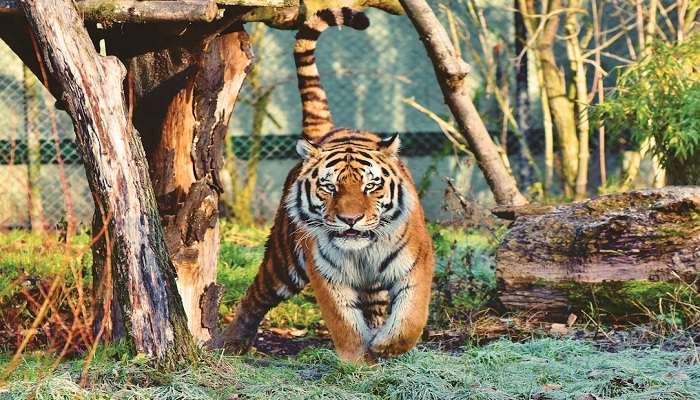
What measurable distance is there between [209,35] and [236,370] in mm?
1458

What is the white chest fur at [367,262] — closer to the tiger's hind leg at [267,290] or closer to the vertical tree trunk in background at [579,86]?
the tiger's hind leg at [267,290]

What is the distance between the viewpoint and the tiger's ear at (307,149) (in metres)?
5.13

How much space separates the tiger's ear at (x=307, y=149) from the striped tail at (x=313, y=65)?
49cm

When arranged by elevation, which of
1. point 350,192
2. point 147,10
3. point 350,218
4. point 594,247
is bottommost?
point 594,247

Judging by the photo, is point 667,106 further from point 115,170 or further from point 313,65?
point 115,170

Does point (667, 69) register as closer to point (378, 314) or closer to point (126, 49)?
point (378, 314)

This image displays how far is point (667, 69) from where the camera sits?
647 cm

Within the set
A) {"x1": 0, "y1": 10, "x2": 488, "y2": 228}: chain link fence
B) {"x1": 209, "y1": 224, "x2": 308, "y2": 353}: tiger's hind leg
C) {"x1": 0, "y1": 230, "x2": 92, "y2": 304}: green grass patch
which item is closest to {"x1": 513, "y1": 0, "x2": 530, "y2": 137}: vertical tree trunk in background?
{"x1": 0, "y1": 10, "x2": 488, "y2": 228}: chain link fence

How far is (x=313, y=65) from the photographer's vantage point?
5723mm

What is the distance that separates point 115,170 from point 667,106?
11.4 ft

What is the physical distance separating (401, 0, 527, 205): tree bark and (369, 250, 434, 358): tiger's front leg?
1471mm

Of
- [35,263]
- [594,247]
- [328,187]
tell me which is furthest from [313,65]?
[35,263]

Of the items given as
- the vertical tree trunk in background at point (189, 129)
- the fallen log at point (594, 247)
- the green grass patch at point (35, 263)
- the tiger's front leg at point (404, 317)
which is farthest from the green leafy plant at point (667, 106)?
the green grass patch at point (35, 263)

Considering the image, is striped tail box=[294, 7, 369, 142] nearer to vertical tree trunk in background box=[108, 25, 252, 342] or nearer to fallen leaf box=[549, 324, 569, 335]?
vertical tree trunk in background box=[108, 25, 252, 342]
